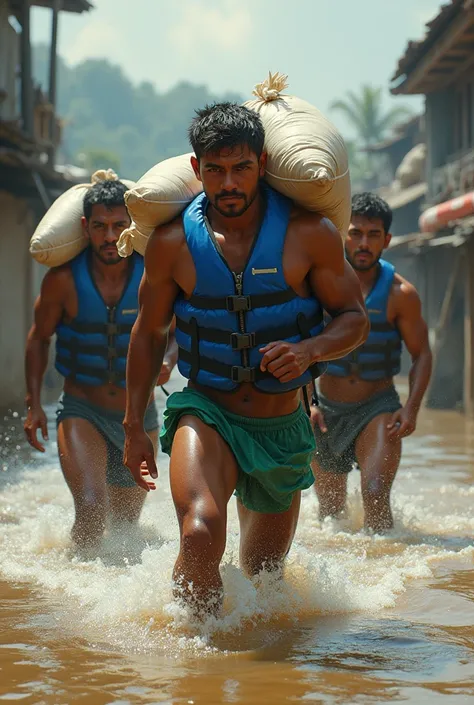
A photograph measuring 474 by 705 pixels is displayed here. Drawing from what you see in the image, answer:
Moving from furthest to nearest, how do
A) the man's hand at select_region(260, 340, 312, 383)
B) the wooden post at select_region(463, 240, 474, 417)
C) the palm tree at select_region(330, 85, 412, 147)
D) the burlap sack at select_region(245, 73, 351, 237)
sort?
the palm tree at select_region(330, 85, 412, 147) → the wooden post at select_region(463, 240, 474, 417) → the burlap sack at select_region(245, 73, 351, 237) → the man's hand at select_region(260, 340, 312, 383)

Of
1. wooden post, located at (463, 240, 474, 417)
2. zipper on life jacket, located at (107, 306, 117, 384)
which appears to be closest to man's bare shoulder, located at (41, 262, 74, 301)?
zipper on life jacket, located at (107, 306, 117, 384)

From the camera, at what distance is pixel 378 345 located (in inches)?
296

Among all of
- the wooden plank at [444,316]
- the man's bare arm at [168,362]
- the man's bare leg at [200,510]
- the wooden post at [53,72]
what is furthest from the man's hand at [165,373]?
the wooden post at [53,72]

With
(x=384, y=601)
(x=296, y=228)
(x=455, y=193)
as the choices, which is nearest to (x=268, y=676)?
(x=384, y=601)

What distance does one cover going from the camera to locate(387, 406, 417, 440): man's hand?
7086 mm

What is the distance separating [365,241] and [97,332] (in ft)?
5.68

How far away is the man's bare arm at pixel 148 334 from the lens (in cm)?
482

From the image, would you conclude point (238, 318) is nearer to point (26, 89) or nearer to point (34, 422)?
point (34, 422)

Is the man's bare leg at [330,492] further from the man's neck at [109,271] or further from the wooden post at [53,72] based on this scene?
the wooden post at [53,72]

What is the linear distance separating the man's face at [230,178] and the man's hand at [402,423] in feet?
8.79

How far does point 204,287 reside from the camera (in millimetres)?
4719

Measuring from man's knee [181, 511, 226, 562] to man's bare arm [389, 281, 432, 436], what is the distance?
9.52ft

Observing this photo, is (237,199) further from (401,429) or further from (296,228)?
(401,429)

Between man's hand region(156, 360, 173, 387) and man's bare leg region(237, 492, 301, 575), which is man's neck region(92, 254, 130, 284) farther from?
man's bare leg region(237, 492, 301, 575)
